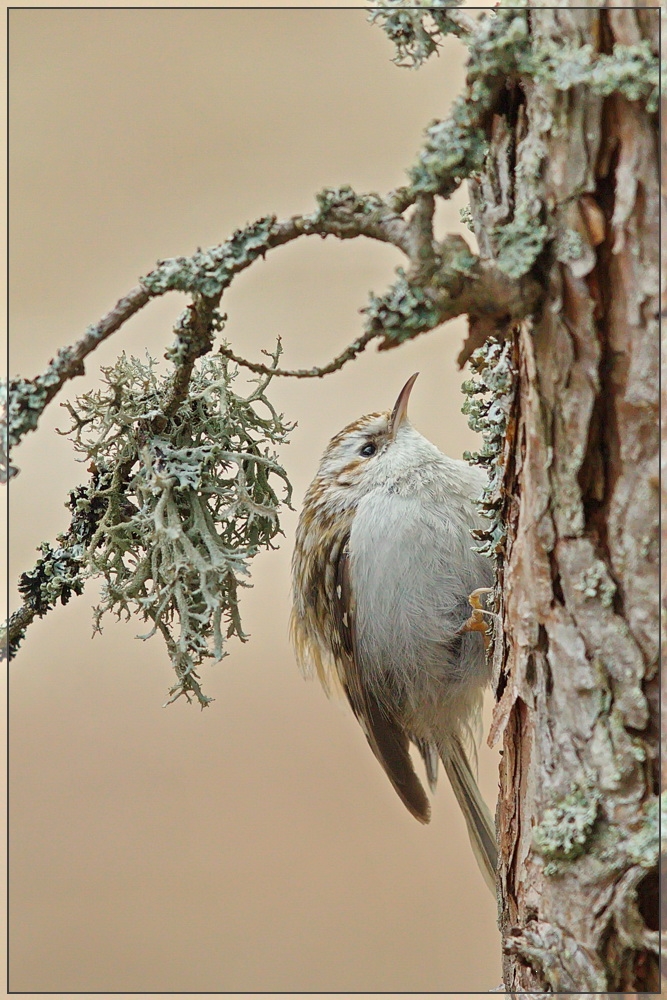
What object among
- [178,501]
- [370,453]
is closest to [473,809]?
[370,453]

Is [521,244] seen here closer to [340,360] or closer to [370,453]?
[340,360]

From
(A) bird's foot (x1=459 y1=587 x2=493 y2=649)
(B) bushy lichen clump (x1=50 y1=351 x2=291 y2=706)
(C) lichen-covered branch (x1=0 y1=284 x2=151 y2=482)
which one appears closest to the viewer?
(C) lichen-covered branch (x1=0 y1=284 x2=151 y2=482)

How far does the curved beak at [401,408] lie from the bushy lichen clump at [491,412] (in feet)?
0.95

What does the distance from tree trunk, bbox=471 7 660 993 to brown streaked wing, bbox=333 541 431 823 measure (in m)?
0.58

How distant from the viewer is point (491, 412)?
0.84 metres

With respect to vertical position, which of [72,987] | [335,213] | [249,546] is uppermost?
[335,213]

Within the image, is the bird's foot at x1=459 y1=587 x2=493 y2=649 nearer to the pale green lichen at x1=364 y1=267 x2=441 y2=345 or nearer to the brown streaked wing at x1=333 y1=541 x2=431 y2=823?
the brown streaked wing at x1=333 y1=541 x2=431 y2=823

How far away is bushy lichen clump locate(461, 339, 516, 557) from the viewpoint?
771 mm

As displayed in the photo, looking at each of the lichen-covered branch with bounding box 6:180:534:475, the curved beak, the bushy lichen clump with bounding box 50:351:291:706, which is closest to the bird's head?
the curved beak

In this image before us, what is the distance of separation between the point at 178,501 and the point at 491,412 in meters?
0.35

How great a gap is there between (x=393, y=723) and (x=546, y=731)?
0.64m

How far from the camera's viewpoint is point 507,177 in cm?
67

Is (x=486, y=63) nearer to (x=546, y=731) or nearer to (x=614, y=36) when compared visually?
(x=614, y=36)

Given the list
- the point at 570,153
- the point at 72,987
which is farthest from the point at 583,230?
the point at 72,987
